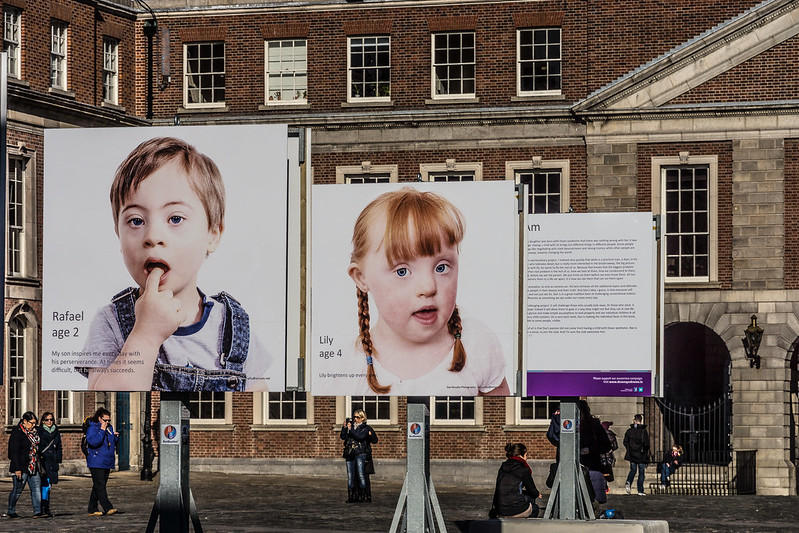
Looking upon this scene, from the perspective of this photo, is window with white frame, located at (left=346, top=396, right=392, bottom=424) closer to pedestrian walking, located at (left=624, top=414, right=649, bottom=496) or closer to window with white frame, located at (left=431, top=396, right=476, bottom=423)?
window with white frame, located at (left=431, top=396, right=476, bottom=423)

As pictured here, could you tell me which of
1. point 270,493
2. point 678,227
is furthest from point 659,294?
point 678,227

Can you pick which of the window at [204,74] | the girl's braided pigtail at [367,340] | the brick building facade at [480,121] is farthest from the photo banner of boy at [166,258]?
the window at [204,74]

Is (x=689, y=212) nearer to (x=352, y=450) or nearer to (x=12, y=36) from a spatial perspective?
(x=352, y=450)

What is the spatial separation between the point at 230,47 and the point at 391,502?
48.4 ft

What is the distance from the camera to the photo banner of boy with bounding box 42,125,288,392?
15836 mm

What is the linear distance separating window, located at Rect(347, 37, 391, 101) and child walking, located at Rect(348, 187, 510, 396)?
24.3 meters

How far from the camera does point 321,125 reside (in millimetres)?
41469

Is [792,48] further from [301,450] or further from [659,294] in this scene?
[659,294]

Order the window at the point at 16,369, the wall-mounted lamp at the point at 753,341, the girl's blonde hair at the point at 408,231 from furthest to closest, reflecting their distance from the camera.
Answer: the wall-mounted lamp at the point at 753,341 < the window at the point at 16,369 < the girl's blonde hair at the point at 408,231

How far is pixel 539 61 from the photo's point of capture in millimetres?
40750

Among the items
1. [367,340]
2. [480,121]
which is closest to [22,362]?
[480,121]

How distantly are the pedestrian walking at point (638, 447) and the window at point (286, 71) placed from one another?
11890 mm

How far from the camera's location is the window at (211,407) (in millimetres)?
41688

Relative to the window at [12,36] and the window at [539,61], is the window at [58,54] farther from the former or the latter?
the window at [539,61]
